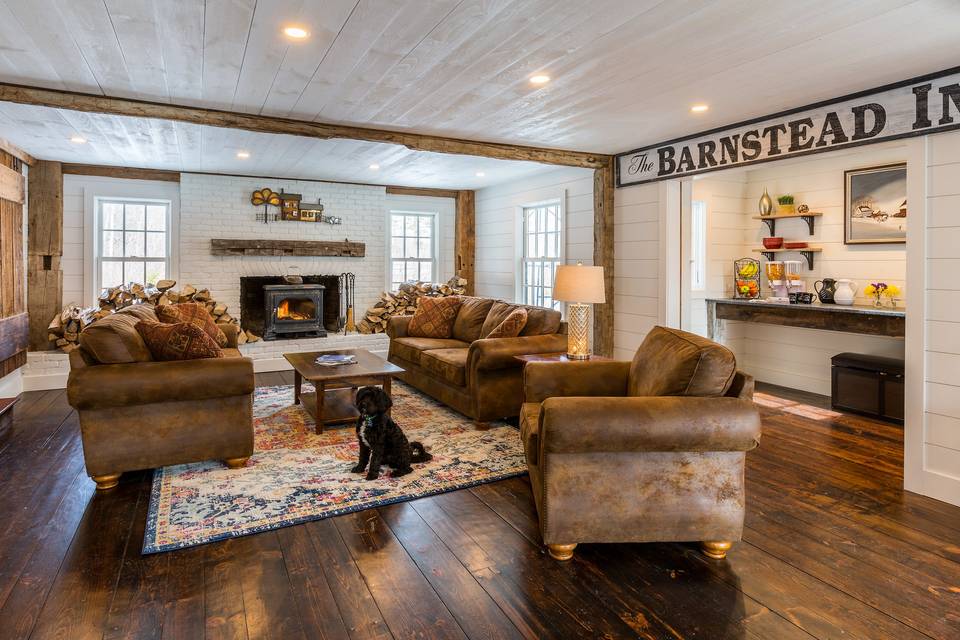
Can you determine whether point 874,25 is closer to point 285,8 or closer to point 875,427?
point 285,8

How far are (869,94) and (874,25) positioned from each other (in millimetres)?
1095

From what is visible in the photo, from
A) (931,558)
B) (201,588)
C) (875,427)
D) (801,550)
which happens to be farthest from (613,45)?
(875,427)

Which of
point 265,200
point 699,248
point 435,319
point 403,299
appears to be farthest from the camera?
point 403,299

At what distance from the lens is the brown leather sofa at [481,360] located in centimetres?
432

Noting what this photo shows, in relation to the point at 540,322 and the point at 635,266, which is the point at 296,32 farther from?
the point at 635,266

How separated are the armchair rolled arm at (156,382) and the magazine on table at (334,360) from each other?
119 cm

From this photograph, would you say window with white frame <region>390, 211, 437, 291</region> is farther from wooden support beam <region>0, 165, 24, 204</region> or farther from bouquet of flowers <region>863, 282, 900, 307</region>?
bouquet of flowers <region>863, 282, 900, 307</region>

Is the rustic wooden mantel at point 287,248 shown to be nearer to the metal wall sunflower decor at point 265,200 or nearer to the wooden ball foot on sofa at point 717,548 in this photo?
the metal wall sunflower decor at point 265,200

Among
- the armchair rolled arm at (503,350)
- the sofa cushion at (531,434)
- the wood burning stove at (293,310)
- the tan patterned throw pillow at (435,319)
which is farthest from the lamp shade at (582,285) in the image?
the wood burning stove at (293,310)

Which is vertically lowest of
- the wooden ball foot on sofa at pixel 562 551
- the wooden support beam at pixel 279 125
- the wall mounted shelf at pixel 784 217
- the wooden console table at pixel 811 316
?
the wooden ball foot on sofa at pixel 562 551

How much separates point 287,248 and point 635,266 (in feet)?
14.7

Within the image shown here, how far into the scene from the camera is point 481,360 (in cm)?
427

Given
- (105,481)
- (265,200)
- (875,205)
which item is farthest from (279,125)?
(875,205)

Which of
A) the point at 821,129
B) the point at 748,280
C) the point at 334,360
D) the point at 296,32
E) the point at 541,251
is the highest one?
the point at 296,32
